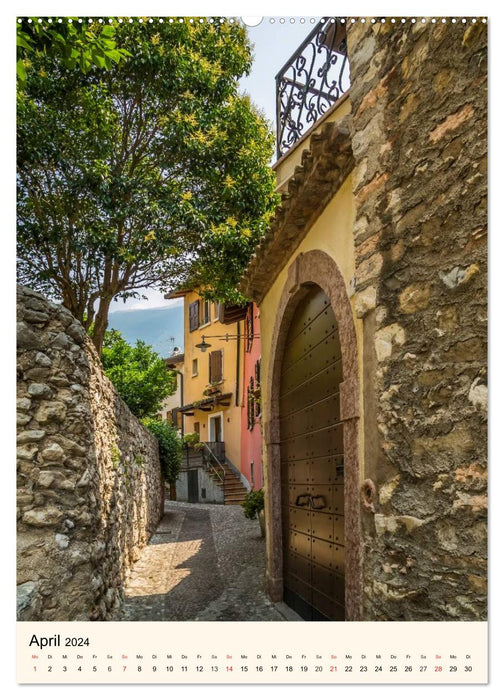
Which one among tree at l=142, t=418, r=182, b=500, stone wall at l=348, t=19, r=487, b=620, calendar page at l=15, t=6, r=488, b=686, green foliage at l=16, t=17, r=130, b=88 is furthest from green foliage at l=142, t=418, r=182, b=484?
stone wall at l=348, t=19, r=487, b=620

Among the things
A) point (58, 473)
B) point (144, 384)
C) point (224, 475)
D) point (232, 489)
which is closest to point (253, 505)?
point (144, 384)

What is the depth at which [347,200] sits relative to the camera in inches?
112

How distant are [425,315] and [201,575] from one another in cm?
338

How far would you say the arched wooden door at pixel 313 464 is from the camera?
3090 millimetres

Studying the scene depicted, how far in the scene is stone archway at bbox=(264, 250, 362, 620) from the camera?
100 inches

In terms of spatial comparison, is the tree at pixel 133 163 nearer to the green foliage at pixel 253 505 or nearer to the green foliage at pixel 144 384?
the green foliage at pixel 253 505

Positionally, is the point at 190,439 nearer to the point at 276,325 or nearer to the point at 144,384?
the point at 144,384

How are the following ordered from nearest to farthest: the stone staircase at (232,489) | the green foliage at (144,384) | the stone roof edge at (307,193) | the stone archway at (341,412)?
the stone archway at (341,412)
the stone roof edge at (307,193)
the green foliage at (144,384)
the stone staircase at (232,489)

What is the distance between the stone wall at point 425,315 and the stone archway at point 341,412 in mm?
379

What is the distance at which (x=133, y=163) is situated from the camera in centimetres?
393

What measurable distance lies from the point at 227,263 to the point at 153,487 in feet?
17.0

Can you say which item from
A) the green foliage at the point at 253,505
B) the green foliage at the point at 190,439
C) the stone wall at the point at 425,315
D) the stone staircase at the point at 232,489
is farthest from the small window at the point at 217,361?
the stone wall at the point at 425,315

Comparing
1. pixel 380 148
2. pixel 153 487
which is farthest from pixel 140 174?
pixel 153 487

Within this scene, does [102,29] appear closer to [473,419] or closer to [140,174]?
[140,174]
